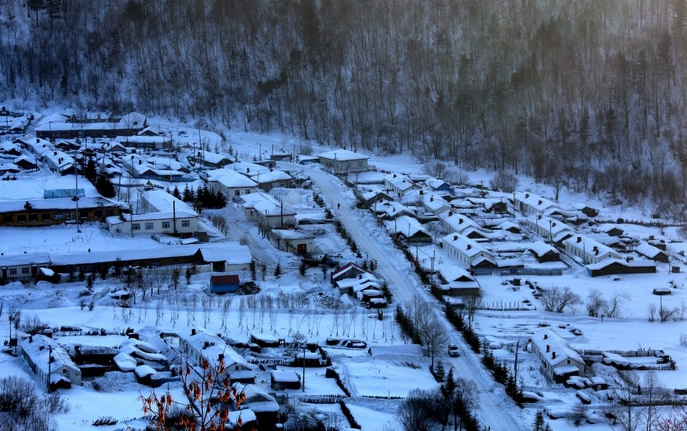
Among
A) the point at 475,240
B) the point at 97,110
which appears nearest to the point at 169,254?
the point at 475,240

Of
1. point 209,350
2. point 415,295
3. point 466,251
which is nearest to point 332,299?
point 415,295

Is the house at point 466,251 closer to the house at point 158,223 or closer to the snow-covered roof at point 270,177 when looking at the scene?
the house at point 158,223

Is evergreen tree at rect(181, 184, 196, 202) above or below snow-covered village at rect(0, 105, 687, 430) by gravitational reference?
above

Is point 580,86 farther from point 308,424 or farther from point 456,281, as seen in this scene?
point 308,424

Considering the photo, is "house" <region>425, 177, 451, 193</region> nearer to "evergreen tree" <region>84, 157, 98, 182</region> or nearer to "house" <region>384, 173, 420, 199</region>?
"house" <region>384, 173, 420, 199</region>

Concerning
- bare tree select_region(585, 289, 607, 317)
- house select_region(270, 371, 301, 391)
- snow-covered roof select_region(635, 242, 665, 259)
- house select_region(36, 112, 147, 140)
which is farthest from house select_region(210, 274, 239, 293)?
house select_region(36, 112, 147, 140)
